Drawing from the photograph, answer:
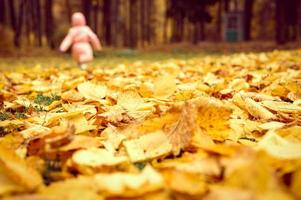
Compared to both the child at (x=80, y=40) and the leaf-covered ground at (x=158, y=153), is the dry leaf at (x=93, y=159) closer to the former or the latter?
the leaf-covered ground at (x=158, y=153)

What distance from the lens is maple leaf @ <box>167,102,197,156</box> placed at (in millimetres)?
1397

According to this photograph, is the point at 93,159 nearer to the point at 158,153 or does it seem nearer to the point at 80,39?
the point at 158,153

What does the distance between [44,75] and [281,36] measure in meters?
14.1

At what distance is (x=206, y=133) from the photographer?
4.95ft

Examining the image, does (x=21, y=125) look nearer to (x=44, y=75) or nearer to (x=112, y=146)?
(x=112, y=146)

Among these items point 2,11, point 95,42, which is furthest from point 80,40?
point 2,11

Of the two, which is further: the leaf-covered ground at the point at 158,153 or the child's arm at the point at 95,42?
the child's arm at the point at 95,42

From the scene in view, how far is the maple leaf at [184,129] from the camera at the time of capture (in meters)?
1.40

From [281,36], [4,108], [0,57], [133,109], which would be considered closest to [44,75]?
[4,108]

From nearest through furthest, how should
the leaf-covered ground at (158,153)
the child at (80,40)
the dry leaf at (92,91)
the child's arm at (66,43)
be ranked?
the leaf-covered ground at (158,153) < the dry leaf at (92,91) < the child's arm at (66,43) < the child at (80,40)

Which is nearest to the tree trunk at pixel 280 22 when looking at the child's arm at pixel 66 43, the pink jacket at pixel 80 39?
the pink jacket at pixel 80 39

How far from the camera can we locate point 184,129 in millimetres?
1436

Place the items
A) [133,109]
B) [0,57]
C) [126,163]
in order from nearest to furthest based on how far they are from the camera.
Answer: [126,163]
[133,109]
[0,57]

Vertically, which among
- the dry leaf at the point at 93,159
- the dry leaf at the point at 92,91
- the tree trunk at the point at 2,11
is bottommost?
the dry leaf at the point at 92,91
